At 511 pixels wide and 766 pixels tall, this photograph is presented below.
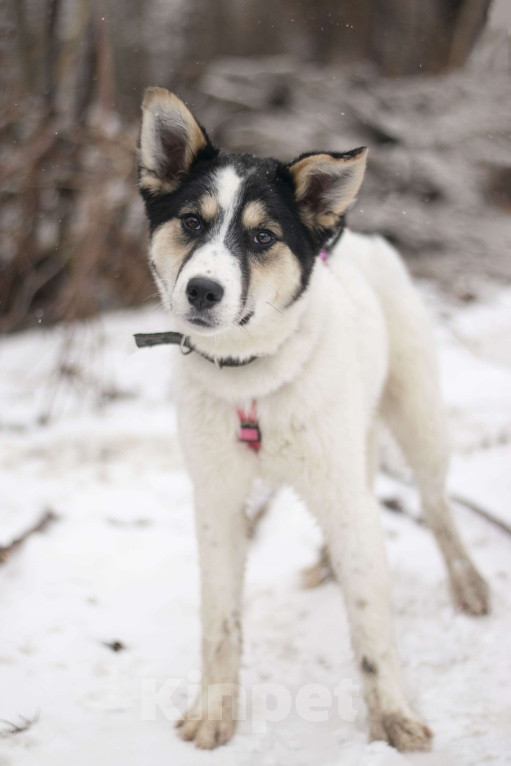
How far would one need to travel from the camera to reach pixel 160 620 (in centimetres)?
308

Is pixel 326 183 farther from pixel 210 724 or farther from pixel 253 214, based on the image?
pixel 210 724

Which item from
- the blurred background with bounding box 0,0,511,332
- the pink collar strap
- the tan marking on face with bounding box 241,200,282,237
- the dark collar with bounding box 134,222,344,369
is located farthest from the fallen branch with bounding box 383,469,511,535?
the blurred background with bounding box 0,0,511,332

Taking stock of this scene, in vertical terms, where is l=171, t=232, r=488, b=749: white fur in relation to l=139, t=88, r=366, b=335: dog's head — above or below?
below

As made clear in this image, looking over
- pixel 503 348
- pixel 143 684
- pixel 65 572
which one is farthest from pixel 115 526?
pixel 503 348

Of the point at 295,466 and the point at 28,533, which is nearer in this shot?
the point at 295,466

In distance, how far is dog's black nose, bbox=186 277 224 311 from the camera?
2.02 metres

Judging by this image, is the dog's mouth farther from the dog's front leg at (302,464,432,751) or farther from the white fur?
the dog's front leg at (302,464,432,751)

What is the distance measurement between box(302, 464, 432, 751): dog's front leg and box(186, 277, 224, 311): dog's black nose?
79cm

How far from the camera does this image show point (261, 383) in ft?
7.75

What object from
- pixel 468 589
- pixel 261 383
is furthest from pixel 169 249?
pixel 468 589

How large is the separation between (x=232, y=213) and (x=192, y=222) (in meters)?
0.17

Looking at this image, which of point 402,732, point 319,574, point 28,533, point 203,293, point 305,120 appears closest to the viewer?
point 203,293

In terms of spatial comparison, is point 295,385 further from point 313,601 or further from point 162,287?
point 313,601

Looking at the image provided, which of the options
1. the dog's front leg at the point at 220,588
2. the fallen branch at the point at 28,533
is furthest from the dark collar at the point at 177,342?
the fallen branch at the point at 28,533
